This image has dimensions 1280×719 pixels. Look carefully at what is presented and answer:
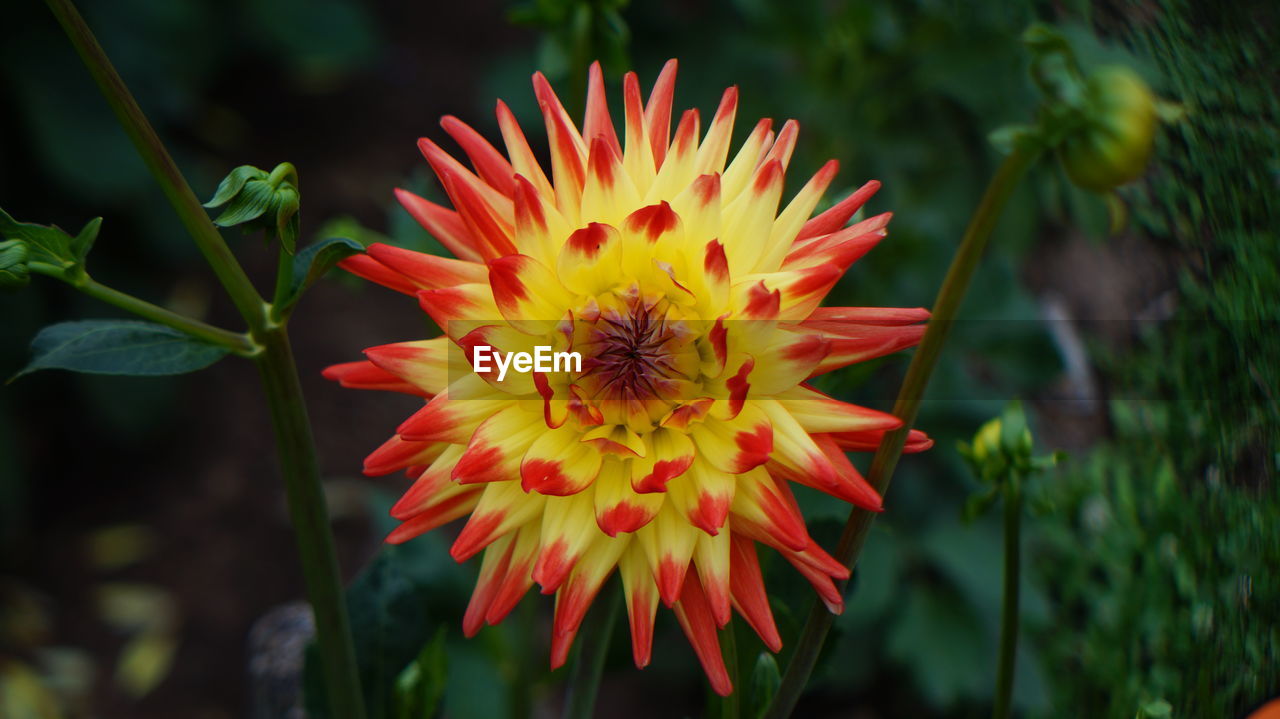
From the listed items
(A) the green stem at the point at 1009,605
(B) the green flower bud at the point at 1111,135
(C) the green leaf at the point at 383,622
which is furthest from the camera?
(C) the green leaf at the point at 383,622

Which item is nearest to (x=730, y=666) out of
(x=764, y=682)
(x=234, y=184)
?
(x=764, y=682)

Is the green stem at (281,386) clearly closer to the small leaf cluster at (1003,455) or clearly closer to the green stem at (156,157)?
the green stem at (156,157)

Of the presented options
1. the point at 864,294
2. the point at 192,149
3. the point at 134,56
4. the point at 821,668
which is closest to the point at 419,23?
the point at 192,149

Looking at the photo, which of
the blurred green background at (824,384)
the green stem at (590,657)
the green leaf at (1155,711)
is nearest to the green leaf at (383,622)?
the blurred green background at (824,384)

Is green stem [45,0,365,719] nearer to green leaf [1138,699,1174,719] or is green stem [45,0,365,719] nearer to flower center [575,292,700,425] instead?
flower center [575,292,700,425]

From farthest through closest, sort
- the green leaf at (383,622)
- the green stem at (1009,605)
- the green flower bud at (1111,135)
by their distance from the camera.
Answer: the green leaf at (383,622)
the green stem at (1009,605)
the green flower bud at (1111,135)

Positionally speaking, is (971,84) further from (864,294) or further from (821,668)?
(821,668)

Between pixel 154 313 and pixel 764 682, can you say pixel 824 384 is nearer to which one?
pixel 764 682
